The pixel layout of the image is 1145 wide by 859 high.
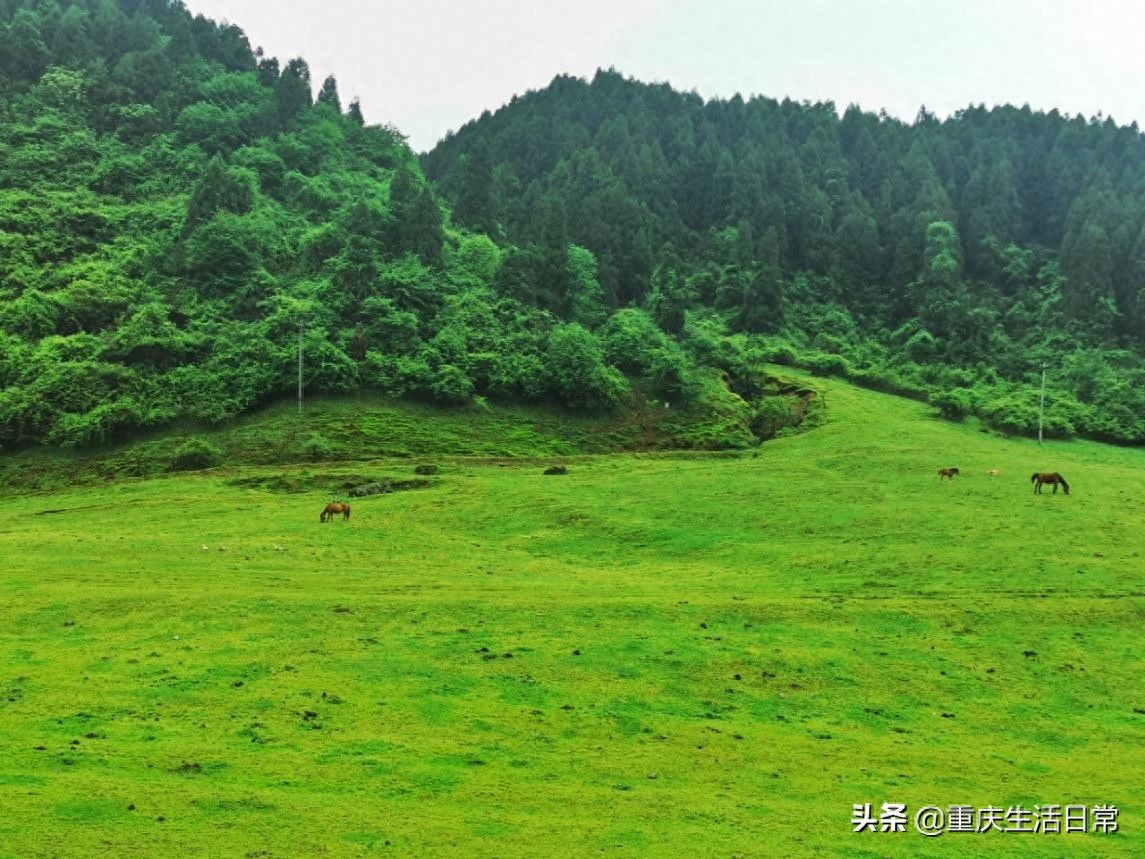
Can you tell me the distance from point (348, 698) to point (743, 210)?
12345cm

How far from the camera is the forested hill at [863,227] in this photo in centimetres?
9844

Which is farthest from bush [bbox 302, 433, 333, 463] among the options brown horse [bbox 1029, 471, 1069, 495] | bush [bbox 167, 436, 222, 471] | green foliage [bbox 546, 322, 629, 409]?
brown horse [bbox 1029, 471, 1069, 495]

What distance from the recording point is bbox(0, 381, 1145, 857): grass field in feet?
37.5

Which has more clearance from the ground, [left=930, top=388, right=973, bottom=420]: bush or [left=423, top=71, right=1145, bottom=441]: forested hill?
[left=423, top=71, right=1145, bottom=441]: forested hill

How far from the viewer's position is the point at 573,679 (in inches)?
722

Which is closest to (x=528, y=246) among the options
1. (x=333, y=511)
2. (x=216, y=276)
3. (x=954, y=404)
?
(x=216, y=276)

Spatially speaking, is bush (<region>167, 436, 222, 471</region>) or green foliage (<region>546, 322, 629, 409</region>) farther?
green foliage (<region>546, 322, 629, 409</region>)

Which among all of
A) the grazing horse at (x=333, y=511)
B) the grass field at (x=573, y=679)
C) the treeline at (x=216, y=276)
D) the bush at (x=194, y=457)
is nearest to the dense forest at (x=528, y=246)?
the treeline at (x=216, y=276)

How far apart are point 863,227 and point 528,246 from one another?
56.2 meters

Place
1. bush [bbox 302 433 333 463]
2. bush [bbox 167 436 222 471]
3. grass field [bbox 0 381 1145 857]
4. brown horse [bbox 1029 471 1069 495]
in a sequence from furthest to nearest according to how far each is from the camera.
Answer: bush [bbox 302 433 333 463] → bush [bbox 167 436 222 471] → brown horse [bbox 1029 471 1069 495] → grass field [bbox 0 381 1145 857]

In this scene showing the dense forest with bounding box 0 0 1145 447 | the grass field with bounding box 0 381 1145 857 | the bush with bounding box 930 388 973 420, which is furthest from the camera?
the bush with bounding box 930 388 973 420

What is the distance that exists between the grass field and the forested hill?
176 feet

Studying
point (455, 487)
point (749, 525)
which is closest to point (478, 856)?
point (749, 525)

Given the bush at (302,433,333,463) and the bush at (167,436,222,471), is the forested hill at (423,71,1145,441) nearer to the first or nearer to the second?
the bush at (302,433,333,463)
